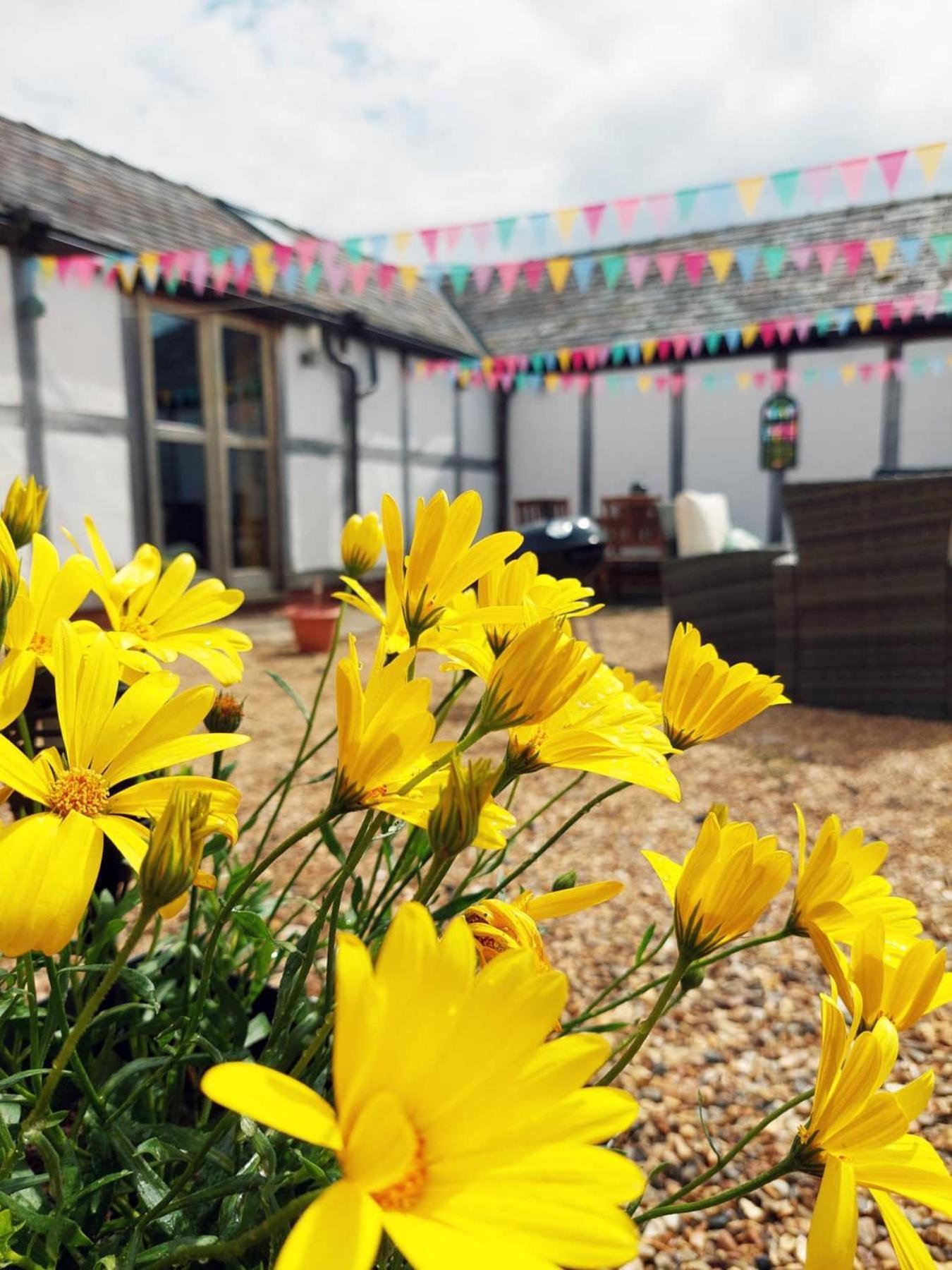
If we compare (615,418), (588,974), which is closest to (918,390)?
(615,418)

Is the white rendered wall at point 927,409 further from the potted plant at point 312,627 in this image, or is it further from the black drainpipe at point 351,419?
the potted plant at point 312,627

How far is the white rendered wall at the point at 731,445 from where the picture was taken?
29.2ft

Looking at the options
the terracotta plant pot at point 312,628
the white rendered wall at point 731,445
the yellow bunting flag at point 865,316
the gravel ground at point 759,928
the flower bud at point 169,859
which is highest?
the yellow bunting flag at point 865,316

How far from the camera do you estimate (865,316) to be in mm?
7828

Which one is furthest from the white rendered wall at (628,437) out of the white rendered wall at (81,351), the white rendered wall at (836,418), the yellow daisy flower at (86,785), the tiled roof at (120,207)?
the yellow daisy flower at (86,785)

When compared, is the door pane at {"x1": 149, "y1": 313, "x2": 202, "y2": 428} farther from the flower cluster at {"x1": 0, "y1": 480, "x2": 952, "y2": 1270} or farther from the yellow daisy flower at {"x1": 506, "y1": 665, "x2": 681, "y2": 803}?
the yellow daisy flower at {"x1": 506, "y1": 665, "x2": 681, "y2": 803}

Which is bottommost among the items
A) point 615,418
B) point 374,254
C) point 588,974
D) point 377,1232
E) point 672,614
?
point 588,974

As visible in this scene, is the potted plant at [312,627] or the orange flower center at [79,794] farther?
the potted plant at [312,627]

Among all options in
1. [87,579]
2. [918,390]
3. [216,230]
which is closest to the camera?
[87,579]

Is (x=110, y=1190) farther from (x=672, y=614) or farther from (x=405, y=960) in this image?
(x=672, y=614)

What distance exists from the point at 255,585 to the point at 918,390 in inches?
249

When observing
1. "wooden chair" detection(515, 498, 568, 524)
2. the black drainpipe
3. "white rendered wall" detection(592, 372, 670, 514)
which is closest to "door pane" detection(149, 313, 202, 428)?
the black drainpipe

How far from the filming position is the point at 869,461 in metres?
8.55

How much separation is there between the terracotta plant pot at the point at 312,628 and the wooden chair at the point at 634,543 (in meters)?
3.67
